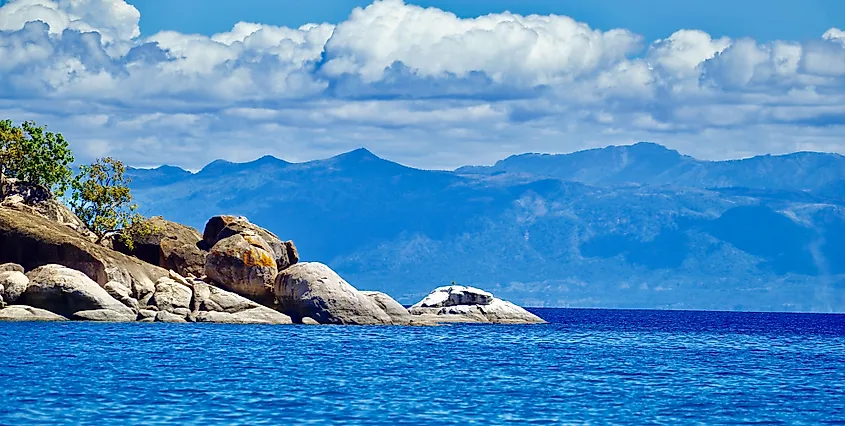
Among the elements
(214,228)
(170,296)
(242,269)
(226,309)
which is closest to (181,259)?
(214,228)

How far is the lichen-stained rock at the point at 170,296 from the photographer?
270 ft

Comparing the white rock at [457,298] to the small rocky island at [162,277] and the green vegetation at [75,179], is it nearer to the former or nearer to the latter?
the small rocky island at [162,277]

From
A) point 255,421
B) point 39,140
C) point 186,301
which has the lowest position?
point 255,421

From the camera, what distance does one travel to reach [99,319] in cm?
7869

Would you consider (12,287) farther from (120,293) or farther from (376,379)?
(376,379)

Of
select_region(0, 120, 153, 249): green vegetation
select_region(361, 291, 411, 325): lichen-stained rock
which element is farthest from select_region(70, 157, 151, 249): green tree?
select_region(361, 291, 411, 325): lichen-stained rock

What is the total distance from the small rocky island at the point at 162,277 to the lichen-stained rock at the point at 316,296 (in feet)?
0.23

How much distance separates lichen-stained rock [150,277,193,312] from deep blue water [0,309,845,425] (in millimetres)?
2579

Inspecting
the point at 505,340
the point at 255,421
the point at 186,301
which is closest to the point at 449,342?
the point at 505,340

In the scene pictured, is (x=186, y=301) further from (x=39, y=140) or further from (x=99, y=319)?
(x=39, y=140)

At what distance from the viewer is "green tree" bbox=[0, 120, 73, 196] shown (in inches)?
3583

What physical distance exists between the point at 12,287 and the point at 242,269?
52.1ft

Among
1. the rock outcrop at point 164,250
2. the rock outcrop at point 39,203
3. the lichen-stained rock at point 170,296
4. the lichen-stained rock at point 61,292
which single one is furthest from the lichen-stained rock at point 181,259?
the lichen-stained rock at point 61,292

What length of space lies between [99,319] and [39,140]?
782 inches
